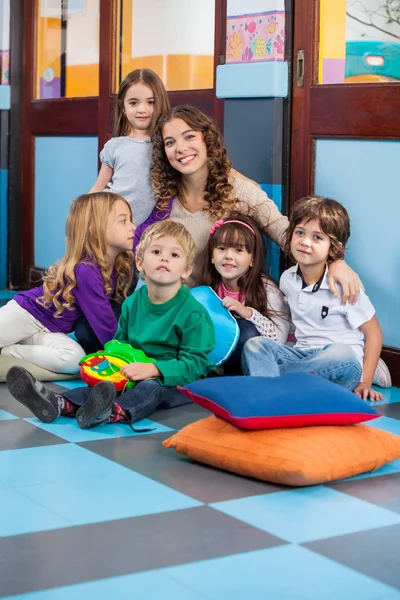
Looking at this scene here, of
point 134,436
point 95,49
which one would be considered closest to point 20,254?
point 95,49

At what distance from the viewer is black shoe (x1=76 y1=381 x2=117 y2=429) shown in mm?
2619

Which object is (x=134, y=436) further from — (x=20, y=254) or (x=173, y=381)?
(x=20, y=254)

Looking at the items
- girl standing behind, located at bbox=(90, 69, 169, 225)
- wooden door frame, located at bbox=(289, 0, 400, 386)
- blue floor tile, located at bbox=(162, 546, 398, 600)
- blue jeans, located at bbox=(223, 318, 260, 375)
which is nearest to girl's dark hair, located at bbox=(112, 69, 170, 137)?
girl standing behind, located at bbox=(90, 69, 169, 225)

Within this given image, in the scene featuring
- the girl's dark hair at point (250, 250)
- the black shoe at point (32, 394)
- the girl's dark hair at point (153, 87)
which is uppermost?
the girl's dark hair at point (153, 87)

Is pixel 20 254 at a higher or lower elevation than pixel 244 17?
lower

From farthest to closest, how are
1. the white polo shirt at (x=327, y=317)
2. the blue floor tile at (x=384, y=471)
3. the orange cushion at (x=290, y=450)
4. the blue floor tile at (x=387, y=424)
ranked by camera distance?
the white polo shirt at (x=327, y=317) → the blue floor tile at (x=387, y=424) → the blue floor tile at (x=384, y=471) → the orange cushion at (x=290, y=450)

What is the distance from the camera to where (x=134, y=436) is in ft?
8.76

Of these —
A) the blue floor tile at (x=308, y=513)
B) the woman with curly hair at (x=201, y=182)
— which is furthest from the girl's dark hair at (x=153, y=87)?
the blue floor tile at (x=308, y=513)

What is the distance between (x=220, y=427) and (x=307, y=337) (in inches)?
Answer: 37.4

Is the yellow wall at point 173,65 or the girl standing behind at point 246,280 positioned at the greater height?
the yellow wall at point 173,65

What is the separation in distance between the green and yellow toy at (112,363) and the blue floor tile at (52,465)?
43 centimetres

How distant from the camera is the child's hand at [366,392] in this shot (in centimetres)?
317

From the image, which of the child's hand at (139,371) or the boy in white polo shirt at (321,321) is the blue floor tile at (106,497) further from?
the boy in white polo shirt at (321,321)

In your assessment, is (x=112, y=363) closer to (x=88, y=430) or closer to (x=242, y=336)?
(x=88, y=430)
